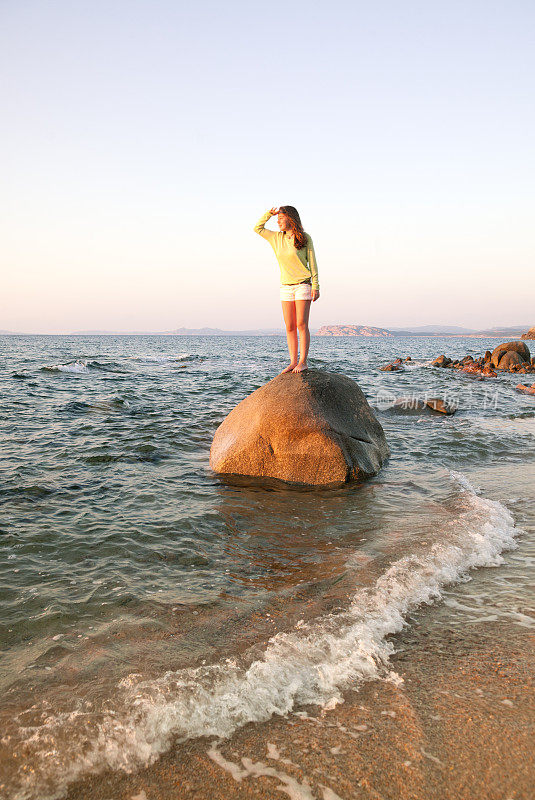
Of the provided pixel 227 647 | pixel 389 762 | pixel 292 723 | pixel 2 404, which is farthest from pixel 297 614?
pixel 2 404

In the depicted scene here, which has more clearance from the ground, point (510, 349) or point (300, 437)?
point (510, 349)

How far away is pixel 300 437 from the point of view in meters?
7.04

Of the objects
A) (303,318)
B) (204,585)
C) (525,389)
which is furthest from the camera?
(525,389)

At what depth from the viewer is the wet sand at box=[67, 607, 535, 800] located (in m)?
2.09

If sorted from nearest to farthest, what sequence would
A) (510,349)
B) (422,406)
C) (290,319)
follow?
(290,319) < (422,406) < (510,349)

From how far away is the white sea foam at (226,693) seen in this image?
230 cm

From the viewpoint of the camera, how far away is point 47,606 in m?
3.62

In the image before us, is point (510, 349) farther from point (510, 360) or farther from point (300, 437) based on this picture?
point (300, 437)

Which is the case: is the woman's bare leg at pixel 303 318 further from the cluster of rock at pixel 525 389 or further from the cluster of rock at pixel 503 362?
the cluster of rock at pixel 503 362

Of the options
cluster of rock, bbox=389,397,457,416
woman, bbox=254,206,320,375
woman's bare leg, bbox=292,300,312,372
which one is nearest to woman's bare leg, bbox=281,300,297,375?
woman, bbox=254,206,320,375

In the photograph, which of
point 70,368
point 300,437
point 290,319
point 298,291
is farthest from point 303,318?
point 70,368

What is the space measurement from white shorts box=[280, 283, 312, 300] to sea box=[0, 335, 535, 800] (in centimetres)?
310

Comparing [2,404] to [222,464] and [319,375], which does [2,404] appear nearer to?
A: [222,464]

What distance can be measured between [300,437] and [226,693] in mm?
4549
